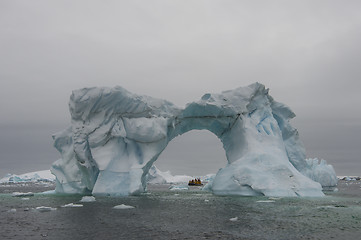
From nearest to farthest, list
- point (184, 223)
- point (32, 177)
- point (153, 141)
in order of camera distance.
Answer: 1. point (184, 223)
2. point (153, 141)
3. point (32, 177)

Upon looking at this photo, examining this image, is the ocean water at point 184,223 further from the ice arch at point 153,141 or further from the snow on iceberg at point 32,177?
the snow on iceberg at point 32,177

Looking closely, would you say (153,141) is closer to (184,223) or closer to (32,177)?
(184,223)

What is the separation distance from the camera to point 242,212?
14953 mm

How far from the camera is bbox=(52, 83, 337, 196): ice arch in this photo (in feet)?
73.5

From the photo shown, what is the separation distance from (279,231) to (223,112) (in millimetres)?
14995

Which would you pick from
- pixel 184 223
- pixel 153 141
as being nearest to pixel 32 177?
pixel 153 141

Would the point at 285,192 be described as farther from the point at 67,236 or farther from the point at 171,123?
the point at 67,236

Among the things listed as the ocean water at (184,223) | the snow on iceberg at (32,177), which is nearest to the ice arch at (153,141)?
the ocean water at (184,223)

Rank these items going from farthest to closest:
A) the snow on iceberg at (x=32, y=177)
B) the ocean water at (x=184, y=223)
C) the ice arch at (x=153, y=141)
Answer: the snow on iceberg at (x=32, y=177) → the ice arch at (x=153, y=141) → the ocean water at (x=184, y=223)

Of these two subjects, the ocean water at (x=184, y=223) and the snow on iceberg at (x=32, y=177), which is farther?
the snow on iceberg at (x=32, y=177)

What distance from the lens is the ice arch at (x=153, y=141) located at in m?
22.4

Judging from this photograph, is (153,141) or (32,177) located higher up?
(153,141)

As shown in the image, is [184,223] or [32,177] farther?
[32,177]

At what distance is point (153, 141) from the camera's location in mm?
23734
